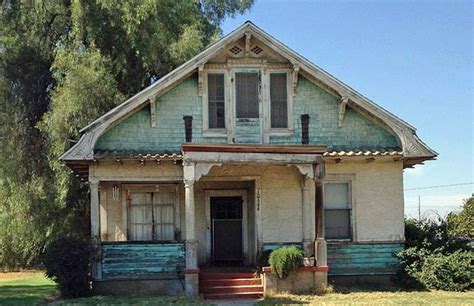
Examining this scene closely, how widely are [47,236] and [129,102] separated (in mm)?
11227

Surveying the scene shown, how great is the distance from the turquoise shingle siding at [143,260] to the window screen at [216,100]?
360cm

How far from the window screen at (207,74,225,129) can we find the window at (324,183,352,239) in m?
3.56

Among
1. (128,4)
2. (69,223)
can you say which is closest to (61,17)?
(128,4)

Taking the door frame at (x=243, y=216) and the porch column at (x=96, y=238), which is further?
the door frame at (x=243, y=216)

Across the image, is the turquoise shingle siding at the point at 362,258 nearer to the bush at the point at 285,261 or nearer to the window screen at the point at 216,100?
the bush at the point at 285,261

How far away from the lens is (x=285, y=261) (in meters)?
15.8

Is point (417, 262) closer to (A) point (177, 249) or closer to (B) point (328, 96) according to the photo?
(B) point (328, 96)

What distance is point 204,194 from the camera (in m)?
18.7

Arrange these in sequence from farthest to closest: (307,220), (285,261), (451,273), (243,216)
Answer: (243,216)
(307,220)
(451,273)
(285,261)

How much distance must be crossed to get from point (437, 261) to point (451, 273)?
0.45 m

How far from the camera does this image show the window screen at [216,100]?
58.9 feet

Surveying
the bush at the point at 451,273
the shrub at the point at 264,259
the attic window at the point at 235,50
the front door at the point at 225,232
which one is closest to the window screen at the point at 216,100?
the attic window at the point at 235,50

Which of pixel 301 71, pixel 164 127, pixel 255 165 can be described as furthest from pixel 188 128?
pixel 301 71

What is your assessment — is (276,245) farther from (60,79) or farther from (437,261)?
(60,79)
